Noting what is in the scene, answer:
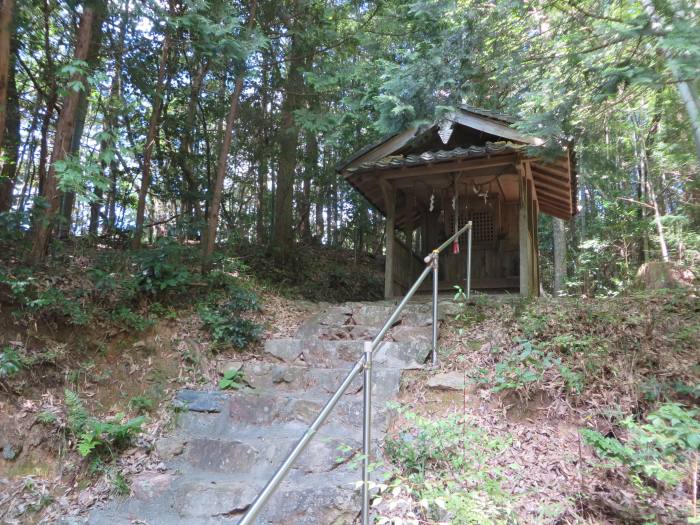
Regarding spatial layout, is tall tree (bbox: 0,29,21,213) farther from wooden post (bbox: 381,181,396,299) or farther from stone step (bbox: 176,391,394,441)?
wooden post (bbox: 381,181,396,299)

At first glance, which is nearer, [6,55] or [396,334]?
[6,55]

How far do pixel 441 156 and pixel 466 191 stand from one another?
2438 mm

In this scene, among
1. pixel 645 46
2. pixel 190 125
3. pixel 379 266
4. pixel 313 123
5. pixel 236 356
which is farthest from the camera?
pixel 379 266

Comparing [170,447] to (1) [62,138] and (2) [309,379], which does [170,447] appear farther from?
(1) [62,138]

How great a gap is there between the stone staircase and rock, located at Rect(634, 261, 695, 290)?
4281 mm

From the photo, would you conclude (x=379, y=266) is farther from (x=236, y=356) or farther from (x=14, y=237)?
(x=14, y=237)

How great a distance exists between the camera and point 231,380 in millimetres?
4980

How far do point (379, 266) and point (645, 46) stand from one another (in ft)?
29.5

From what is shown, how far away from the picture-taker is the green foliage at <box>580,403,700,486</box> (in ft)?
9.01

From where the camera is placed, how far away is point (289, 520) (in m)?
3.09

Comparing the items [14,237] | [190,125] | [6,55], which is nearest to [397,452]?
[14,237]

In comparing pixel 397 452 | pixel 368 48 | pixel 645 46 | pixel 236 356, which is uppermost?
pixel 368 48

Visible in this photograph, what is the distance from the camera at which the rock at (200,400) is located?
4.56 meters

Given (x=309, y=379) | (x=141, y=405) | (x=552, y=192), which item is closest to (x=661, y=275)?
(x=552, y=192)
